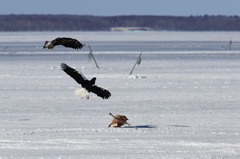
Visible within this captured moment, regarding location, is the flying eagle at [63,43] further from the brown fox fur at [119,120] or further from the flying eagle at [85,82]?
the brown fox fur at [119,120]

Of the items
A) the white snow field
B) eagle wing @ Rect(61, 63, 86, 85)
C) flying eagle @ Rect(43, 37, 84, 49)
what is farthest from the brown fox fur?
eagle wing @ Rect(61, 63, 86, 85)

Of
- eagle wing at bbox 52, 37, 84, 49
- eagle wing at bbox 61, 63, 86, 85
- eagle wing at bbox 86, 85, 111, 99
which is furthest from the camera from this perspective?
eagle wing at bbox 52, 37, 84, 49

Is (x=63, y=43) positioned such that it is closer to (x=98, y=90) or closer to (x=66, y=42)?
(x=66, y=42)

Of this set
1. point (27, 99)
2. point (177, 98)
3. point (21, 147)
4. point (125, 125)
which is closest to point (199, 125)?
point (125, 125)

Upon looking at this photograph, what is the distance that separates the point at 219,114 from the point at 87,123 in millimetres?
2305

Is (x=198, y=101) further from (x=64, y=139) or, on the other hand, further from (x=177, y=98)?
(x=64, y=139)

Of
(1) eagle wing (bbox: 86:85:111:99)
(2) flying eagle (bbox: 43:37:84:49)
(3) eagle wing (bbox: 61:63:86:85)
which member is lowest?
(1) eagle wing (bbox: 86:85:111:99)

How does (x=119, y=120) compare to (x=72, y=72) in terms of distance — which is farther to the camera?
(x=119, y=120)

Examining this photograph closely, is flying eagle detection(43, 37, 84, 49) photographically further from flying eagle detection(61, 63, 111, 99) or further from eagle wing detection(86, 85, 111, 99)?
eagle wing detection(86, 85, 111, 99)

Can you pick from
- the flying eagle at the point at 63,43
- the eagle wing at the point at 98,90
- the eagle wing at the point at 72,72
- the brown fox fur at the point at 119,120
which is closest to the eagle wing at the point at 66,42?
the flying eagle at the point at 63,43

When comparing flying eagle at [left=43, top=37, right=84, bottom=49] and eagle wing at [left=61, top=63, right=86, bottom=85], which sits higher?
flying eagle at [left=43, top=37, right=84, bottom=49]

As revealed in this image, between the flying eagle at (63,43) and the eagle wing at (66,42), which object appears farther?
the eagle wing at (66,42)

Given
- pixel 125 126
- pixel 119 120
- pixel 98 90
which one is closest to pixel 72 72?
pixel 98 90

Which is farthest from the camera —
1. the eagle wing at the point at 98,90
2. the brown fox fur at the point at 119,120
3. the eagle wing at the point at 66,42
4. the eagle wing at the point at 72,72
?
the brown fox fur at the point at 119,120
